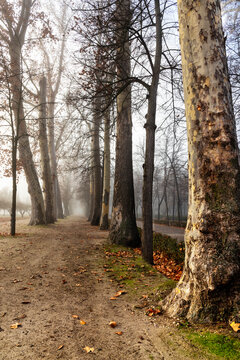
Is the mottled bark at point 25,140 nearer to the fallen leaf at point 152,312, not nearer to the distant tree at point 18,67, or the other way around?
the distant tree at point 18,67

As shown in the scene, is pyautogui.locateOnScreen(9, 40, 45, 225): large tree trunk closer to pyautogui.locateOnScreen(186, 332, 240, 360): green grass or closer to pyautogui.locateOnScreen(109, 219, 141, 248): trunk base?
pyautogui.locateOnScreen(109, 219, 141, 248): trunk base

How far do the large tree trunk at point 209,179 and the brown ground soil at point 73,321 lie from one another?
0.45m

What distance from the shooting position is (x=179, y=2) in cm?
275

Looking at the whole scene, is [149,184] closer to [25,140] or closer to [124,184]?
[124,184]

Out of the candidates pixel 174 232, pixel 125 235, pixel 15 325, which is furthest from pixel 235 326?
pixel 174 232

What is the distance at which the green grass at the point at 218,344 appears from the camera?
1.91m

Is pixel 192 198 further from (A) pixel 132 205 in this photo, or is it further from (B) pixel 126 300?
(A) pixel 132 205

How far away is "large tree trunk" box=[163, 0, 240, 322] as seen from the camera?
2.32 m

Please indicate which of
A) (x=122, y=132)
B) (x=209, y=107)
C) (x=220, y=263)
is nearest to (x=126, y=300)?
(x=220, y=263)

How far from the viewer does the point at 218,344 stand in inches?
79.9

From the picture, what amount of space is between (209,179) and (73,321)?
2163 millimetres

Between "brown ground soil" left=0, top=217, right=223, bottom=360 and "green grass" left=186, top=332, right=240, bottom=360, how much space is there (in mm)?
92

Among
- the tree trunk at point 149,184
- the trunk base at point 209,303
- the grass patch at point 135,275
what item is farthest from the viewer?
the tree trunk at point 149,184

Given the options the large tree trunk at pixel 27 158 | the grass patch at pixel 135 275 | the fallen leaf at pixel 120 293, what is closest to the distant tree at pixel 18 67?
the large tree trunk at pixel 27 158
